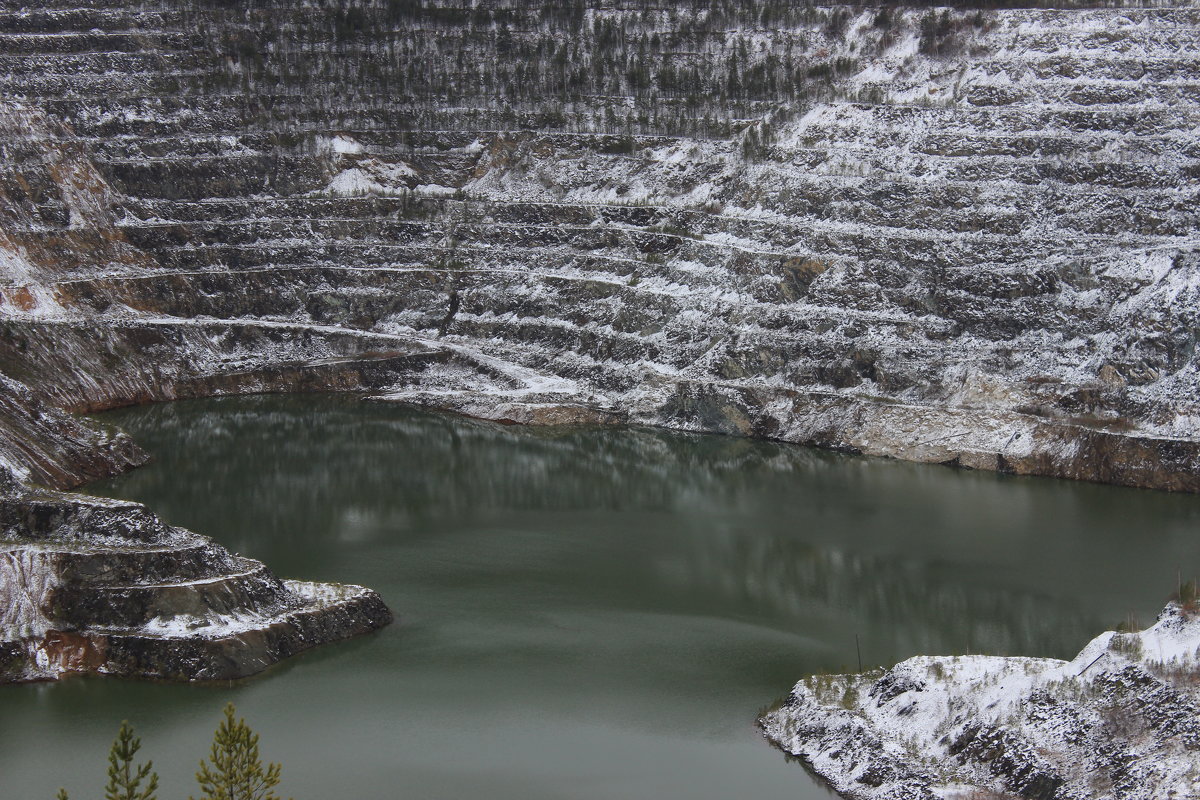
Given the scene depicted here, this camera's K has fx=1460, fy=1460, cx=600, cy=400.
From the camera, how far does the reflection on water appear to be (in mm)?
39000

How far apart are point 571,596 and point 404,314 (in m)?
45.4

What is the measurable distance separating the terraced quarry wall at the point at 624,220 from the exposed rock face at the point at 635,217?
0.67 feet

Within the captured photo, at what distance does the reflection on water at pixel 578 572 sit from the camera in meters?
39.0

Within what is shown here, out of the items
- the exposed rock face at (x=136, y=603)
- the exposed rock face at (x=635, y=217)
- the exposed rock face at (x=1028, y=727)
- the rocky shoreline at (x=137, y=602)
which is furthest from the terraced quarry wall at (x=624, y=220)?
the exposed rock face at (x=1028, y=727)

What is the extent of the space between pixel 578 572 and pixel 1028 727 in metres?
22.7

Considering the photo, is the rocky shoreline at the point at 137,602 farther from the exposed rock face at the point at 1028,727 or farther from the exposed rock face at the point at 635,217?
the exposed rock face at the point at 635,217

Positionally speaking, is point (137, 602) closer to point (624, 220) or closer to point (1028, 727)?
point (1028, 727)

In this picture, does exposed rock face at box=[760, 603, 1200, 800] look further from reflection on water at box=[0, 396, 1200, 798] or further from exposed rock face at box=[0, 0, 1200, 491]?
exposed rock face at box=[0, 0, 1200, 491]

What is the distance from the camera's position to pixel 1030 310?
2933 inches

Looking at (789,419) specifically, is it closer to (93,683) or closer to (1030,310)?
(1030,310)

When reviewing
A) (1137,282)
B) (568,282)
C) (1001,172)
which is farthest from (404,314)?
(1137,282)

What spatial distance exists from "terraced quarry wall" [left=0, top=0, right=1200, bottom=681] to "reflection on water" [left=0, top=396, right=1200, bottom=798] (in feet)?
15.4

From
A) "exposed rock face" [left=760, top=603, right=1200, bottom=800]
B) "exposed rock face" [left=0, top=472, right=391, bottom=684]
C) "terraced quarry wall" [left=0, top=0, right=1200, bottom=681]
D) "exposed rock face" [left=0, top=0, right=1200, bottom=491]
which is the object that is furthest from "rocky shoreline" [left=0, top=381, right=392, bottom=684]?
"exposed rock face" [left=0, top=0, right=1200, bottom=491]

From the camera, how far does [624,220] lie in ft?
307
